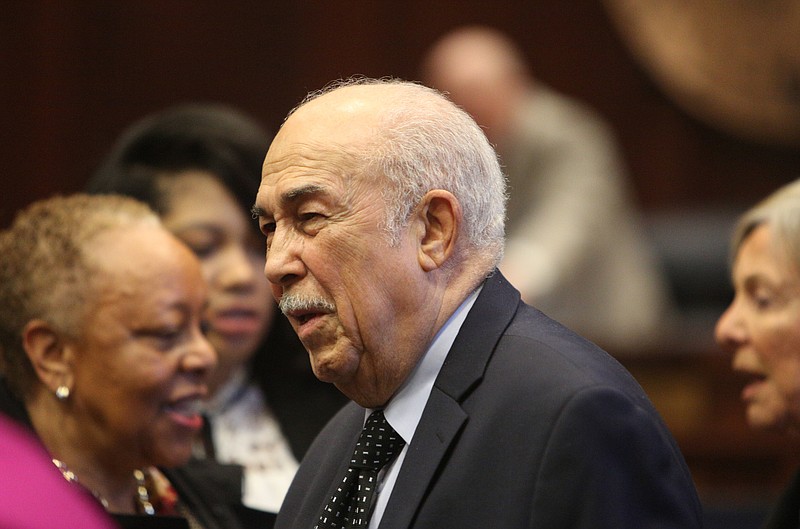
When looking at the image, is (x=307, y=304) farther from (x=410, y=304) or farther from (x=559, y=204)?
(x=559, y=204)

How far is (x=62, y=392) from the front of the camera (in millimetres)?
3111

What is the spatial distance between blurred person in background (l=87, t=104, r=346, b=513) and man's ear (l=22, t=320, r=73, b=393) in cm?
86

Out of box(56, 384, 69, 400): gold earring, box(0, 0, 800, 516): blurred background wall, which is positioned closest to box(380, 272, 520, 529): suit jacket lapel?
box(56, 384, 69, 400): gold earring

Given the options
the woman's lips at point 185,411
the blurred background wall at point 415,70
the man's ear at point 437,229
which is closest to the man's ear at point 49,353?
the woman's lips at point 185,411

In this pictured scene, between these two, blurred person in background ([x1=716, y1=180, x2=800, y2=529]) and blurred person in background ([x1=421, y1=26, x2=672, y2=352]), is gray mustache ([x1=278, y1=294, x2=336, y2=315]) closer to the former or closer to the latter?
blurred person in background ([x1=716, y1=180, x2=800, y2=529])

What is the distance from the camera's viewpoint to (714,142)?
27.5 ft

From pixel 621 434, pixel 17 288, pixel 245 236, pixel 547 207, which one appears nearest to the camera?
pixel 621 434

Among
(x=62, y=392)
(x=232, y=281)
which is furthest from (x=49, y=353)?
(x=232, y=281)

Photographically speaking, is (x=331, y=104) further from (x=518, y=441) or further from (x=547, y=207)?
(x=547, y=207)

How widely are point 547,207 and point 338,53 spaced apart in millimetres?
2403

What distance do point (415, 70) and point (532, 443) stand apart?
250 inches

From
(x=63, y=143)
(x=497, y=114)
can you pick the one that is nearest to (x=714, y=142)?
(x=497, y=114)

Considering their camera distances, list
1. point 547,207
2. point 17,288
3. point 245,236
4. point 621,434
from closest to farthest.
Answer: point 621,434, point 17,288, point 245,236, point 547,207

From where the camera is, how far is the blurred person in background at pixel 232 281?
4.06 metres
